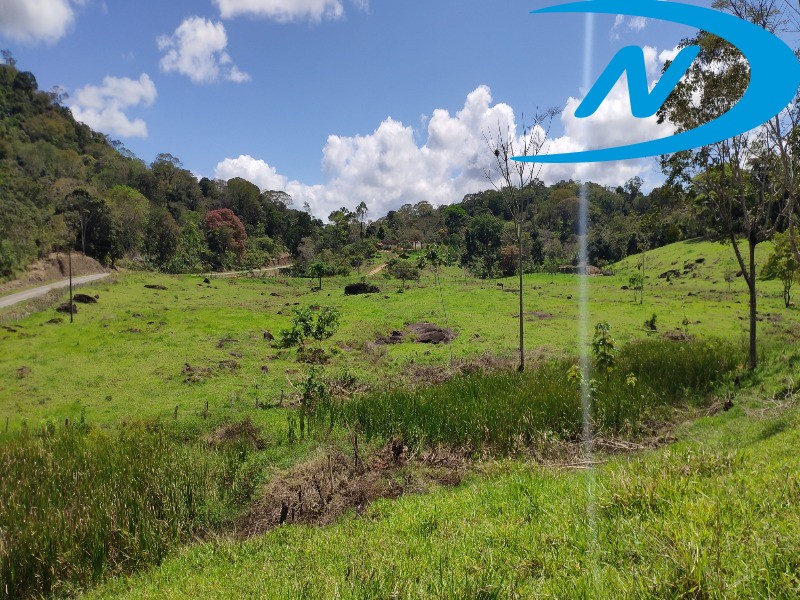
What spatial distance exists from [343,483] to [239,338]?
18.5m

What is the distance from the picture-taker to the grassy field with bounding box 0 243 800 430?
17.2 metres

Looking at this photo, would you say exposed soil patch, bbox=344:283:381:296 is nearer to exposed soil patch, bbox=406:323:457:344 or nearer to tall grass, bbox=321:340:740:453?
exposed soil patch, bbox=406:323:457:344

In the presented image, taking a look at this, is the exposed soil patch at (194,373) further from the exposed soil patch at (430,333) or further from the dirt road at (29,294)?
the dirt road at (29,294)

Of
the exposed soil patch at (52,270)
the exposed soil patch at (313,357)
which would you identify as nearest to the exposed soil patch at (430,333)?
the exposed soil patch at (313,357)

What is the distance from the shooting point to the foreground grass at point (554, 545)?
3125 mm

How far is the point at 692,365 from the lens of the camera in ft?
49.2

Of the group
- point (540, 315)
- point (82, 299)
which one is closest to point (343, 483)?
point (540, 315)

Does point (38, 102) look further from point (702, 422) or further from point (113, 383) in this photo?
point (702, 422)

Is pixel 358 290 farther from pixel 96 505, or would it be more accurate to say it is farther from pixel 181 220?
pixel 181 220

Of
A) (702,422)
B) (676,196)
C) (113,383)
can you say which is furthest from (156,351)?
(676,196)

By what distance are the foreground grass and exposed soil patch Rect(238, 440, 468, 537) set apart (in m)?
0.91

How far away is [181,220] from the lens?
78438mm

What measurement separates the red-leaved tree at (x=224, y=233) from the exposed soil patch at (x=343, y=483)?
64.2 m

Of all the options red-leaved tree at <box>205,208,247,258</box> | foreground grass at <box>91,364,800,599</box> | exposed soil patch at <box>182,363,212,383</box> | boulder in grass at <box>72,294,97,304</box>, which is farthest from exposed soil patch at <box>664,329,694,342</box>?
red-leaved tree at <box>205,208,247,258</box>
